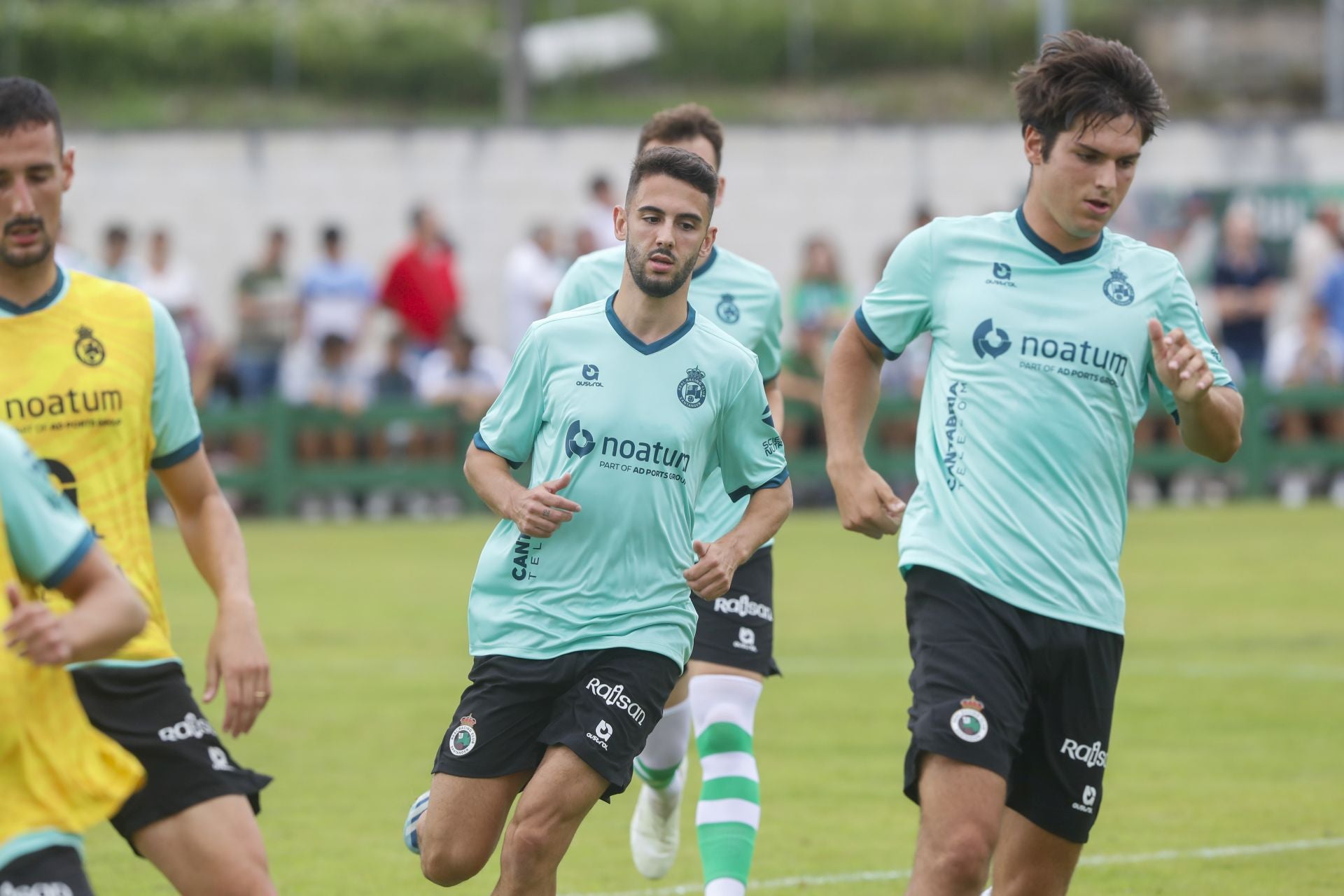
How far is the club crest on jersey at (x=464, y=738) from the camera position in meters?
5.82

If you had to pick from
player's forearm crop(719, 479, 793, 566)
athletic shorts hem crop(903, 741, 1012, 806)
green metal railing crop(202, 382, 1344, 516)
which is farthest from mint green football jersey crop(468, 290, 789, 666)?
green metal railing crop(202, 382, 1344, 516)

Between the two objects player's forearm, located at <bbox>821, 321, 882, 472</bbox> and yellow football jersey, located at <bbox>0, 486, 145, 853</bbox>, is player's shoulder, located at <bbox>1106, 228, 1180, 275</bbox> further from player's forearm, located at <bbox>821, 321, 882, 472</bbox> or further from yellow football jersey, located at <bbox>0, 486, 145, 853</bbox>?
yellow football jersey, located at <bbox>0, 486, 145, 853</bbox>

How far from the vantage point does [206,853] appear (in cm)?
491

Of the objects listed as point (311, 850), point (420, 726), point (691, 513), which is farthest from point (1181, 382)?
point (420, 726)

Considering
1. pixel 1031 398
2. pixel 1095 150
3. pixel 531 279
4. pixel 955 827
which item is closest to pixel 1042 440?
pixel 1031 398

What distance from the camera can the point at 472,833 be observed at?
5.79m

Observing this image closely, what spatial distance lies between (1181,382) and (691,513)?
148 centimetres

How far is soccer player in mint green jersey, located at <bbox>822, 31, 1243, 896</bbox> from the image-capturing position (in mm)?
5609

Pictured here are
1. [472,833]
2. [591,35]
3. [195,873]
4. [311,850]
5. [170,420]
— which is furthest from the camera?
[591,35]

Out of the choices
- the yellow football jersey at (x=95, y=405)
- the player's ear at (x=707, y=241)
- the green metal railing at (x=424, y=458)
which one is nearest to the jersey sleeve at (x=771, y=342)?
the player's ear at (x=707, y=241)

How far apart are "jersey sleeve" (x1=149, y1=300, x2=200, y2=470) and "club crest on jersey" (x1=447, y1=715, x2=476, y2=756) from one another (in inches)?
45.4

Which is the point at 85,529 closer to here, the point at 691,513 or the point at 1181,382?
the point at 691,513

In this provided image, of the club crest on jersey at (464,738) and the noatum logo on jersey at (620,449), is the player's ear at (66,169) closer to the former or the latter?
the noatum logo on jersey at (620,449)

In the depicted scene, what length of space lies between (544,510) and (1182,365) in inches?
69.8
